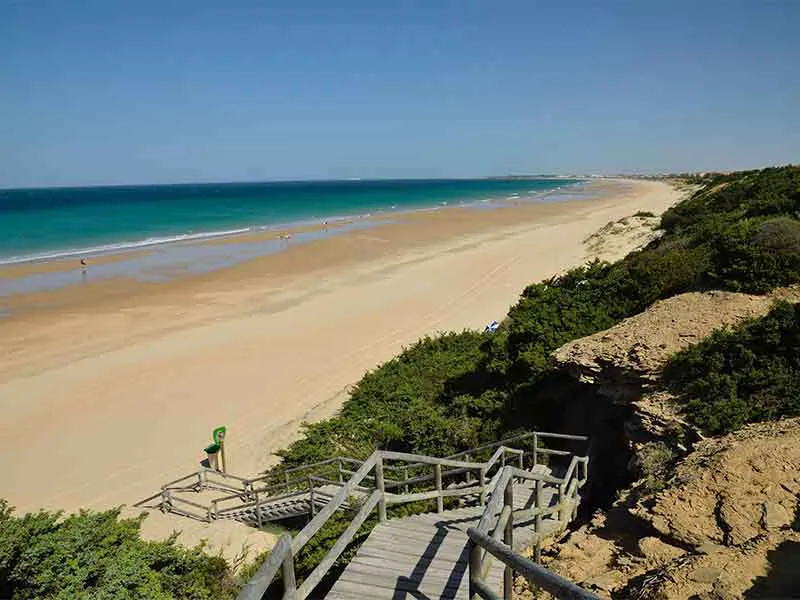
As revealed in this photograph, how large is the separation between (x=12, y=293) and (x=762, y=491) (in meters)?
34.4

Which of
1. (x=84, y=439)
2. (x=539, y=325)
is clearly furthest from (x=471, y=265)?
(x=84, y=439)

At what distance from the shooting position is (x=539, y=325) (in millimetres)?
11992

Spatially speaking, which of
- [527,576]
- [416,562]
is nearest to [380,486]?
[416,562]

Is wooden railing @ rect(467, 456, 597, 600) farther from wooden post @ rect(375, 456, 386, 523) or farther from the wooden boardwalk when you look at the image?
wooden post @ rect(375, 456, 386, 523)

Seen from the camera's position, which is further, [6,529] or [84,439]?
[84,439]

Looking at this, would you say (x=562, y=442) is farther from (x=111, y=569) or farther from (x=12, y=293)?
(x=12, y=293)

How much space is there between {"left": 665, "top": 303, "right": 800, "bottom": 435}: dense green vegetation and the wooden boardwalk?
3084 millimetres

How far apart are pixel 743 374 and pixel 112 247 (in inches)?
1940

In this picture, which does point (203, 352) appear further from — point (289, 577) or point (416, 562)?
point (289, 577)

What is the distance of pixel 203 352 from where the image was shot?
1961cm

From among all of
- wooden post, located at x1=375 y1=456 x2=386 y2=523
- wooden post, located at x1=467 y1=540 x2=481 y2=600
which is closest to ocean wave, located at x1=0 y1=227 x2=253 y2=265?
wooden post, located at x1=375 y1=456 x2=386 y2=523

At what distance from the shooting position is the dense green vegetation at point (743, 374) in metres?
7.10

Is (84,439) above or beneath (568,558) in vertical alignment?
beneath

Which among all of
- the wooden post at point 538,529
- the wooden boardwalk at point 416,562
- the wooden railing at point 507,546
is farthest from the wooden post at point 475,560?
the wooden post at point 538,529
